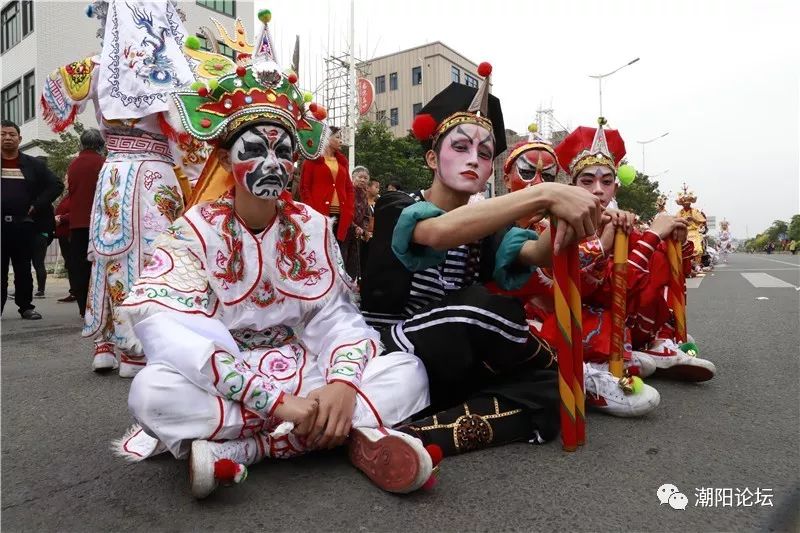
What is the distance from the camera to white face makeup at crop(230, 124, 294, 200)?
2.04 m

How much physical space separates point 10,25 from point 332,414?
25329 millimetres

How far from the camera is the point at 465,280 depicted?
93.9 inches

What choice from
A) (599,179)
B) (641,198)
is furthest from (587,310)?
(641,198)

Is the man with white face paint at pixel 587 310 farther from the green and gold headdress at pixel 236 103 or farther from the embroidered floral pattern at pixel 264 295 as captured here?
the green and gold headdress at pixel 236 103

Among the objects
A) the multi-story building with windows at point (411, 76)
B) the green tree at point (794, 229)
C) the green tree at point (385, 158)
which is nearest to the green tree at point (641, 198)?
the green tree at point (385, 158)

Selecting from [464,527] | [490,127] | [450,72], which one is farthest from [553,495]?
[450,72]

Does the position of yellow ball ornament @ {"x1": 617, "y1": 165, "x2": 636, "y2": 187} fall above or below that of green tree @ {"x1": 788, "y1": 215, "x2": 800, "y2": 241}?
below

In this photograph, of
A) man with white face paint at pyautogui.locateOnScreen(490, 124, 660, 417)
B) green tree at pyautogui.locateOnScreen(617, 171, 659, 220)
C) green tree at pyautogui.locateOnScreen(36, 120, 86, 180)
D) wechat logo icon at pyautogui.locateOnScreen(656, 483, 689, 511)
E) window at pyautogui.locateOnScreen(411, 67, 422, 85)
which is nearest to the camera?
wechat logo icon at pyautogui.locateOnScreen(656, 483, 689, 511)

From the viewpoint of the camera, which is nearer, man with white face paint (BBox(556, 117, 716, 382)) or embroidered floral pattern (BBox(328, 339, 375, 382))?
embroidered floral pattern (BBox(328, 339, 375, 382))

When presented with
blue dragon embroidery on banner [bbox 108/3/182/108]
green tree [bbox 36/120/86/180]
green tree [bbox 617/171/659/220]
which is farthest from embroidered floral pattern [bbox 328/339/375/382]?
green tree [bbox 617/171/659/220]

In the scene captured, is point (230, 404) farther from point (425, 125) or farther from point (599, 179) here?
point (599, 179)

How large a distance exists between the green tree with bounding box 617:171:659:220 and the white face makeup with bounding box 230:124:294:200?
2741 cm

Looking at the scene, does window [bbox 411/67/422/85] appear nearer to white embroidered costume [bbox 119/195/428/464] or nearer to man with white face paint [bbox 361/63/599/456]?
man with white face paint [bbox 361/63/599/456]

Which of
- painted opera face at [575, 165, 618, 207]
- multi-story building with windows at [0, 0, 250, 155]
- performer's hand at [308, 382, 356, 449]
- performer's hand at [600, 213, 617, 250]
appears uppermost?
multi-story building with windows at [0, 0, 250, 155]
